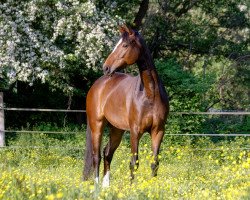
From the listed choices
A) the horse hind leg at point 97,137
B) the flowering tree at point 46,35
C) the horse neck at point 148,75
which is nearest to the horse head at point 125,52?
the horse neck at point 148,75

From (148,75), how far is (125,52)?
1.52ft

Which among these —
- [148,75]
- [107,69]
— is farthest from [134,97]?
[107,69]

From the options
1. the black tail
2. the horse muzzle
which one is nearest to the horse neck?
the horse muzzle

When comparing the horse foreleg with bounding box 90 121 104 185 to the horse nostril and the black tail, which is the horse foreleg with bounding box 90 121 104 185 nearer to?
the black tail

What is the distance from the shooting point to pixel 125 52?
339 inches

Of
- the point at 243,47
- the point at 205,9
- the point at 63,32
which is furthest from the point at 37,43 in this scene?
the point at 243,47

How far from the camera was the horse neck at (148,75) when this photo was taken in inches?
344

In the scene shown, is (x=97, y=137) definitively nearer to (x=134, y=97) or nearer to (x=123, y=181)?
A: (x=134, y=97)

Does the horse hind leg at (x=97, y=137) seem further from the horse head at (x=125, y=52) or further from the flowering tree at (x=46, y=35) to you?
the flowering tree at (x=46, y=35)

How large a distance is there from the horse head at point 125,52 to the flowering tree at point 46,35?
6.23 metres

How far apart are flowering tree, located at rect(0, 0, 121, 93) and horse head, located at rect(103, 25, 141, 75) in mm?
6227

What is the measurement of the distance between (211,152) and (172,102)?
119 inches

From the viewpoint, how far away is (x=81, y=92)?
18.4 meters

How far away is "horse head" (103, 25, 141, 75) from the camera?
8602mm
